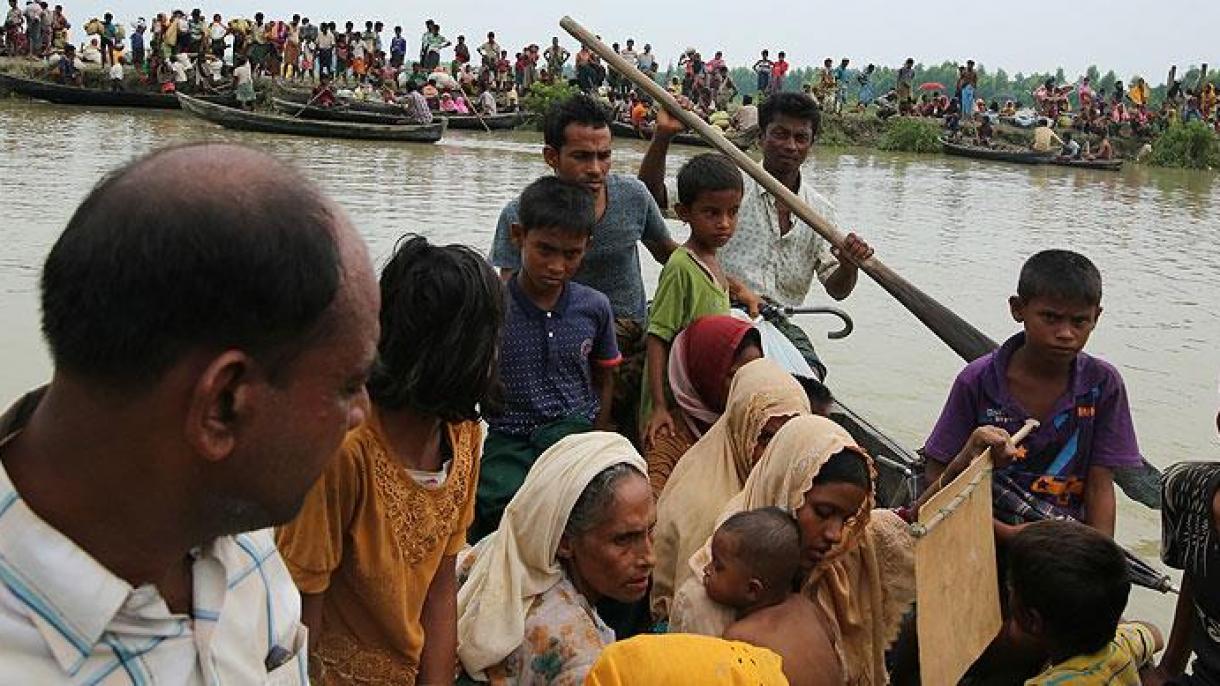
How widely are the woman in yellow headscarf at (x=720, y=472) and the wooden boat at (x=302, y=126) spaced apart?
19.0 meters

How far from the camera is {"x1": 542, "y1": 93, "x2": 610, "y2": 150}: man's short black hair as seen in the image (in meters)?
3.93

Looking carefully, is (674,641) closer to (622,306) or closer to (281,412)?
(281,412)

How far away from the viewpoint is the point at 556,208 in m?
3.26

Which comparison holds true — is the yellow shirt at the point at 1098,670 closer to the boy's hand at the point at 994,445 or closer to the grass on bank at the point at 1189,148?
the boy's hand at the point at 994,445

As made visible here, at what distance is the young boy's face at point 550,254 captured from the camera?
3.26 m

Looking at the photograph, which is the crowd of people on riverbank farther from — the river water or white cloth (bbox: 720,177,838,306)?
the river water

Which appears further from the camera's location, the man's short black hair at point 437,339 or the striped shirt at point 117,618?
the man's short black hair at point 437,339

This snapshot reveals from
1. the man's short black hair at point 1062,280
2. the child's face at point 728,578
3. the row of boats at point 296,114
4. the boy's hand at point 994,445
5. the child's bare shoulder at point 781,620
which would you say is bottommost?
the row of boats at point 296,114

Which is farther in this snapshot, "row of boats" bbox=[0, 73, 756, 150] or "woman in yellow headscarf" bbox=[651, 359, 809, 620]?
"row of boats" bbox=[0, 73, 756, 150]

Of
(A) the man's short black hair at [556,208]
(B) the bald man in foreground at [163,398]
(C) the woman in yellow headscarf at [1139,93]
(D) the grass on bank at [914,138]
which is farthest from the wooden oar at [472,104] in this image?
(B) the bald man in foreground at [163,398]

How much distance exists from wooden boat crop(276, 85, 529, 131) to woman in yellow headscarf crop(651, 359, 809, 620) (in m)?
20.7

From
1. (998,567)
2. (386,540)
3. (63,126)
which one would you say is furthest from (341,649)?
(63,126)

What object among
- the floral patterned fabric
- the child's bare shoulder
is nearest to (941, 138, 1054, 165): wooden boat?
the child's bare shoulder

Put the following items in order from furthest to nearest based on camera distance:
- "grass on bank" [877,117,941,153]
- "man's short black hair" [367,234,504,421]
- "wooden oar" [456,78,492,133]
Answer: "grass on bank" [877,117,941,153] → "wooden oar" [456,78,492,133] → "man's short black hair" [367,234,504,421]
